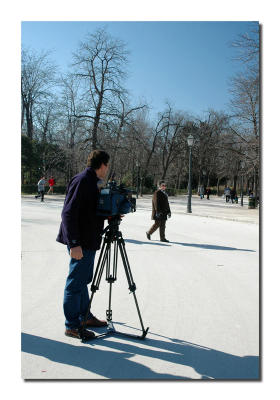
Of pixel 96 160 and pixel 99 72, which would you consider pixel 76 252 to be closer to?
pixel 96 160

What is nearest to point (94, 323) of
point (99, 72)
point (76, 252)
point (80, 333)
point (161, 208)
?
point (80, 333)

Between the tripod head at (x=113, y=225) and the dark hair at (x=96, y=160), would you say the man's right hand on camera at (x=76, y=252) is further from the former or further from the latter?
the dark hair at (x=96, y=160)

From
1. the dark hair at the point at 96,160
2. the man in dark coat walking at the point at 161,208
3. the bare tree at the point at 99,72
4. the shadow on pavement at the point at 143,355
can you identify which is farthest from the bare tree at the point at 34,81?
the man in dark coat walking at the point at 161,208

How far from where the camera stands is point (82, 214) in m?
3.41

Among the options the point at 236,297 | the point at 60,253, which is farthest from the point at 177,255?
the point at 236,297

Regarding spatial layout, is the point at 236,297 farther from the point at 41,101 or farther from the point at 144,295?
the point at 41,101

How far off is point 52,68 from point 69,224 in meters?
2.29

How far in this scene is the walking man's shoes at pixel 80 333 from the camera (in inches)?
140

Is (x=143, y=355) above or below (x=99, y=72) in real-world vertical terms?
below

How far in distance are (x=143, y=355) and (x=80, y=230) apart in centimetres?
123

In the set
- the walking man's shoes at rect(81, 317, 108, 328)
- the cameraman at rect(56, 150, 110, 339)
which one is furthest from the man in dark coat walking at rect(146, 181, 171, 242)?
the cameraman at rect(56, 150, 110, 339)

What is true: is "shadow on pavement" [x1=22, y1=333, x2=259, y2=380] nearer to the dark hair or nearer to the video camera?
the video camera

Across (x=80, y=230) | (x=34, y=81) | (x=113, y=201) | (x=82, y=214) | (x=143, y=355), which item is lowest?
(x=143, y=355)

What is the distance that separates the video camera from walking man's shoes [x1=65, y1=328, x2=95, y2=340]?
114 centimetres
